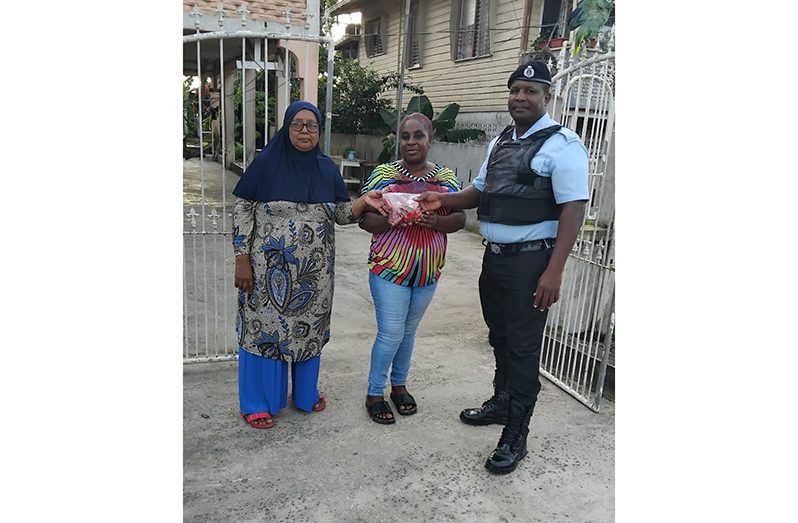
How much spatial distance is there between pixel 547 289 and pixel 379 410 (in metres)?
1.26

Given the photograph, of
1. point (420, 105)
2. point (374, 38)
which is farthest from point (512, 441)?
point (374, 38)

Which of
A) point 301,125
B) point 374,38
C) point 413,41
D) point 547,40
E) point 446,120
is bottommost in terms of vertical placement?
point 301,125

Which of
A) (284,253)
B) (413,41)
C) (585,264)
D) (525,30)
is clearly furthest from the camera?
(413,41)

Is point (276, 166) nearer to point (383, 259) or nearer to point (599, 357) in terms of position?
point (383, 259)

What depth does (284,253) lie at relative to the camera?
2.77 metres

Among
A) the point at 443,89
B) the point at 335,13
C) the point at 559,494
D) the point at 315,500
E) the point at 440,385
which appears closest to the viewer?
the point at 315,500

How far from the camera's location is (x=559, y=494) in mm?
2613

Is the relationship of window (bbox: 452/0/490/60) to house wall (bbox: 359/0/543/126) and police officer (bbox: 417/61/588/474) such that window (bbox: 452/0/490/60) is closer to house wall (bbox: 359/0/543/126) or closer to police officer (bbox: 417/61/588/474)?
house wall (bbox: 359/0/543/126)

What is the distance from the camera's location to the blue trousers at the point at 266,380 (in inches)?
117

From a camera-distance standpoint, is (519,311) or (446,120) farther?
(446,120)

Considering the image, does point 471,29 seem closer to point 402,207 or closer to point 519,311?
point 402,207

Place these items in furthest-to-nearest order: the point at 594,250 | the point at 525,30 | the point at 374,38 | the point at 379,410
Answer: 1. the point at 374,38
2. the point at 525,30
3. the point at 594,250
4. the point at 379,410

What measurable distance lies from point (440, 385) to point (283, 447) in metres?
1.23

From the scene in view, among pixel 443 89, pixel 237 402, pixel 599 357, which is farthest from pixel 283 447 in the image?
pixel 443 89
